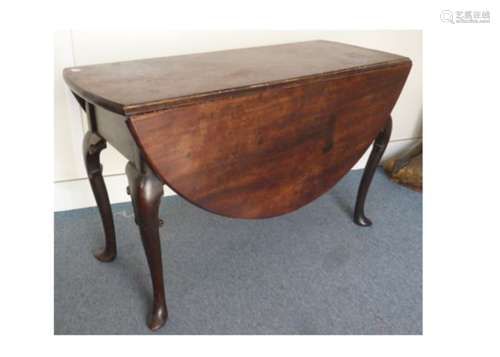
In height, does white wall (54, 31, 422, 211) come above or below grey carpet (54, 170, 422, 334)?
above

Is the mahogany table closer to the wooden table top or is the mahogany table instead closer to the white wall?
the wooden table top

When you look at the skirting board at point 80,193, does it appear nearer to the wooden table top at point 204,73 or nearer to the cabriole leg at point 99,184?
the cabriole leg at point 99,184

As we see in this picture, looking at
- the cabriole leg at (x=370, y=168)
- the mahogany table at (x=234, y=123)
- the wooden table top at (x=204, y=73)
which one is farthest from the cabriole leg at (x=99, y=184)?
the cabriole leg at (x=370, y=168)

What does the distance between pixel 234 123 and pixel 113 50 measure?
820 mm

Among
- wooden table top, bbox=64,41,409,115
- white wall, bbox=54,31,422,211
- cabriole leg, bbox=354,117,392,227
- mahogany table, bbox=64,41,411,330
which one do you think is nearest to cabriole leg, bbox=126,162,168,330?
mahogany table, bbox=64,41,411,330

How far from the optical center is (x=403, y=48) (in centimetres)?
200

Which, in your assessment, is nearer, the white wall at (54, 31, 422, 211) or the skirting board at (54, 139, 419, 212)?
the white wall at (54, 31, 422, 211)

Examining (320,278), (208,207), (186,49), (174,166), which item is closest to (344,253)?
(320,278)

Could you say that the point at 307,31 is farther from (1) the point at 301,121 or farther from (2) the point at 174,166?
(2) the point at 174,166

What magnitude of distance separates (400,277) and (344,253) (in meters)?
0.22

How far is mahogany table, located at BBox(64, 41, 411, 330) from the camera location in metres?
0.92

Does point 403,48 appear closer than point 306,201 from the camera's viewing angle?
No

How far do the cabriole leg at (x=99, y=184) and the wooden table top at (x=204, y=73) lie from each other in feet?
0.64

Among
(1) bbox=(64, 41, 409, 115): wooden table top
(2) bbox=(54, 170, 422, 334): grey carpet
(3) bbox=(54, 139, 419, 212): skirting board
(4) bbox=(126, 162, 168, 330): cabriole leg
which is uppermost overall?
(1) bbox=(64, 41, 409, 115): wooden table top
